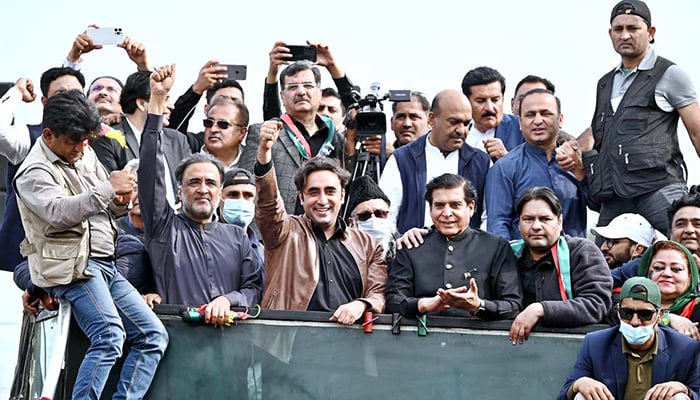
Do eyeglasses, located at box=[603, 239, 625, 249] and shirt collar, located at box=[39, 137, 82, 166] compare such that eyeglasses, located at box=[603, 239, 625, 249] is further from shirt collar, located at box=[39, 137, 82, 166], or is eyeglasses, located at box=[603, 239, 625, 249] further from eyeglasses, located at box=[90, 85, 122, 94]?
eyeglasses, located at box=[90, 85, 122, 94]

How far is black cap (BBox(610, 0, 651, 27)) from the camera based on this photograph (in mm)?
9555

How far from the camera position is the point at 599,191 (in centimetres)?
931

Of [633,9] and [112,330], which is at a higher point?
[633,9]

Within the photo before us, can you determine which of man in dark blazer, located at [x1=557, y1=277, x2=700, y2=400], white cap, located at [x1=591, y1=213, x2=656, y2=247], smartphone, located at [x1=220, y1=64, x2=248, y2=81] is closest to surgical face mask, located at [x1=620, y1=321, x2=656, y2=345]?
man in dark blazer, located at [x1=557, y1=277, x2=700, y2=400]

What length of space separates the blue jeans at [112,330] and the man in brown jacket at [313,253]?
82cm

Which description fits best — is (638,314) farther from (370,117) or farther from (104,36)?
(104,36)

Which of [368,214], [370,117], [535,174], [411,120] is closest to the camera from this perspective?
[368,214]

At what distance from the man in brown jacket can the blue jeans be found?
0.82 m

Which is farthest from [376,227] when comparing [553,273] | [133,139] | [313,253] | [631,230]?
[133,139]

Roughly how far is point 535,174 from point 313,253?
1.89 metres

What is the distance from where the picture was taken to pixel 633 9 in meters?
9.55

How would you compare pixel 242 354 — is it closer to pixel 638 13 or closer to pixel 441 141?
pixel 441 141

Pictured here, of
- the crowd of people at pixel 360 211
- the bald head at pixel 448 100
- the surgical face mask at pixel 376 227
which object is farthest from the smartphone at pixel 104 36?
the surgical face mask at pixel 376 227

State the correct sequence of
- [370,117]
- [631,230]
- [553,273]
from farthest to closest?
[370,117]
[631,230]
[553,273]
